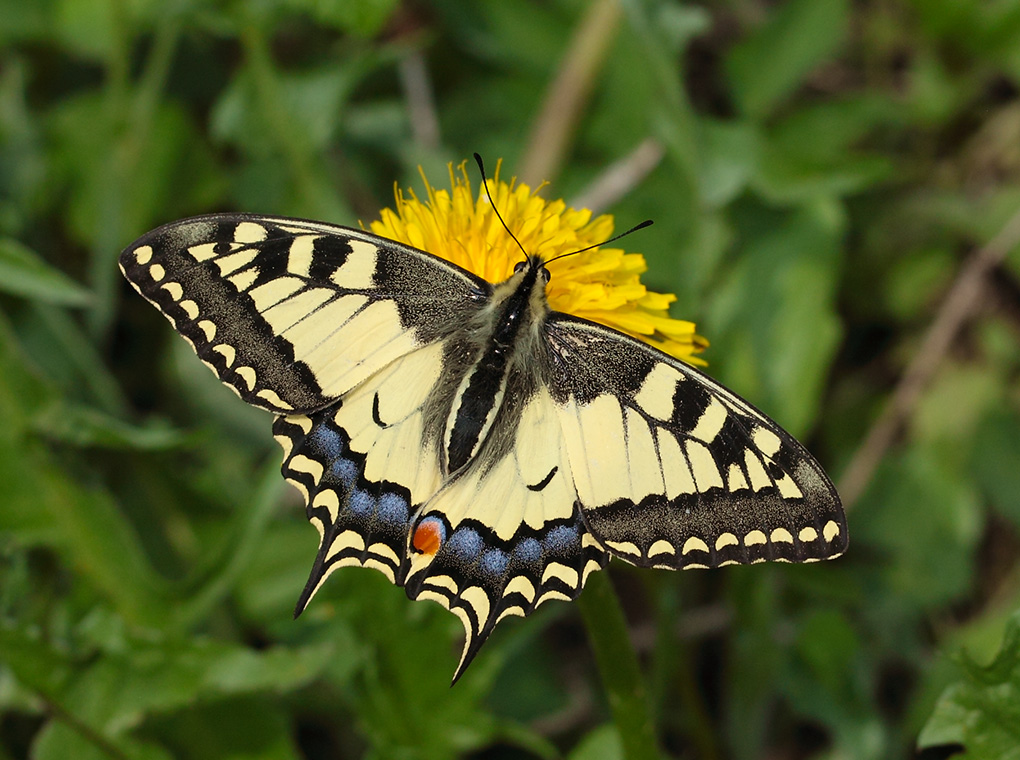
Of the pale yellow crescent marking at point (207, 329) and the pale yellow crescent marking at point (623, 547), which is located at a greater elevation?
the pale yellow crescent marking at point (207, 329)

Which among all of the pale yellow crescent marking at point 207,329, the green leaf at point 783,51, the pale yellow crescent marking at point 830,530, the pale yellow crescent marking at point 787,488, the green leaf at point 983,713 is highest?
the green leaf at point 783,51

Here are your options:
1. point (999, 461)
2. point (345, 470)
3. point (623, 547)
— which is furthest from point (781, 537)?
point (999, 461)

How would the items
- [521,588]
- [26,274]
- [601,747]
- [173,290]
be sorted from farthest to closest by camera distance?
1. [26,274]
2. [601,747]
3. [173,290]
4. [521,588]

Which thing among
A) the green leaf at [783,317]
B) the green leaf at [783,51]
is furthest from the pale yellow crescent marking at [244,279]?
the green leaf at [783,51]

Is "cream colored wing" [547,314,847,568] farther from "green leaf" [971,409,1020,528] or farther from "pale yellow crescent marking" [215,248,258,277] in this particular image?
"green leaf" [971,409,1020,528]

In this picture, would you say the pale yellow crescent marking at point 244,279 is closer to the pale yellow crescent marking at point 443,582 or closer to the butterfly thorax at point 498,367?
the butterfly thorax at point 498,367

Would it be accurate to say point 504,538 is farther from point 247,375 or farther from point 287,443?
point 247,375
